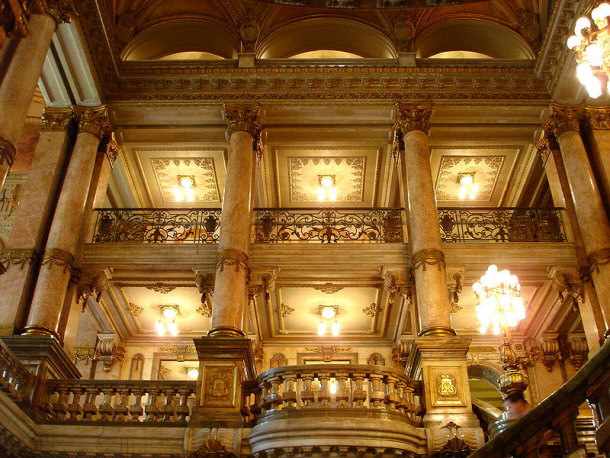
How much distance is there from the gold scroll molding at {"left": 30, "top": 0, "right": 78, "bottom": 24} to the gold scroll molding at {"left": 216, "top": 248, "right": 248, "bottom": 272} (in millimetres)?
4584

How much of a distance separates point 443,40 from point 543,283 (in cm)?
611

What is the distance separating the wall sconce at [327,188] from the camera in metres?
15.3

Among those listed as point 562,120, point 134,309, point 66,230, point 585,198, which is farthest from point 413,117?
point 134,309

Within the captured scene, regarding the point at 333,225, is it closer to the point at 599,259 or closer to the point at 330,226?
the point at 330,226

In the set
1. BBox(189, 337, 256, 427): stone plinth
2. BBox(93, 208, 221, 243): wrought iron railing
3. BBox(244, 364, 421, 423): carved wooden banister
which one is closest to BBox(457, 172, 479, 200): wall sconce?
BBox(93, 208, 221, 243): wrought iron railing

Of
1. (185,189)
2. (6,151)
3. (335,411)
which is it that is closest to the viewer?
(6,151)

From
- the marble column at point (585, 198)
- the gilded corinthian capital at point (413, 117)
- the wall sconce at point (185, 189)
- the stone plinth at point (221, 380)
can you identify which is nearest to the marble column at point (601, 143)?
the marble column at point (585, 198)

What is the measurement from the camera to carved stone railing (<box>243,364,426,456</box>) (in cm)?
858

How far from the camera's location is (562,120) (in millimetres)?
12953

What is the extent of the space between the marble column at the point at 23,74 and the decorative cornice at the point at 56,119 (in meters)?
2.62

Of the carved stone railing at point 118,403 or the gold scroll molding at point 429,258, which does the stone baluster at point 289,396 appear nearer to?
the carved stone railing at point 118,403

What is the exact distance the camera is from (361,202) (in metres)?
16.1

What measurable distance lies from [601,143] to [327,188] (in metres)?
5.98

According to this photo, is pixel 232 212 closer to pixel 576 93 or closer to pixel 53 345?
pixel 53 345
